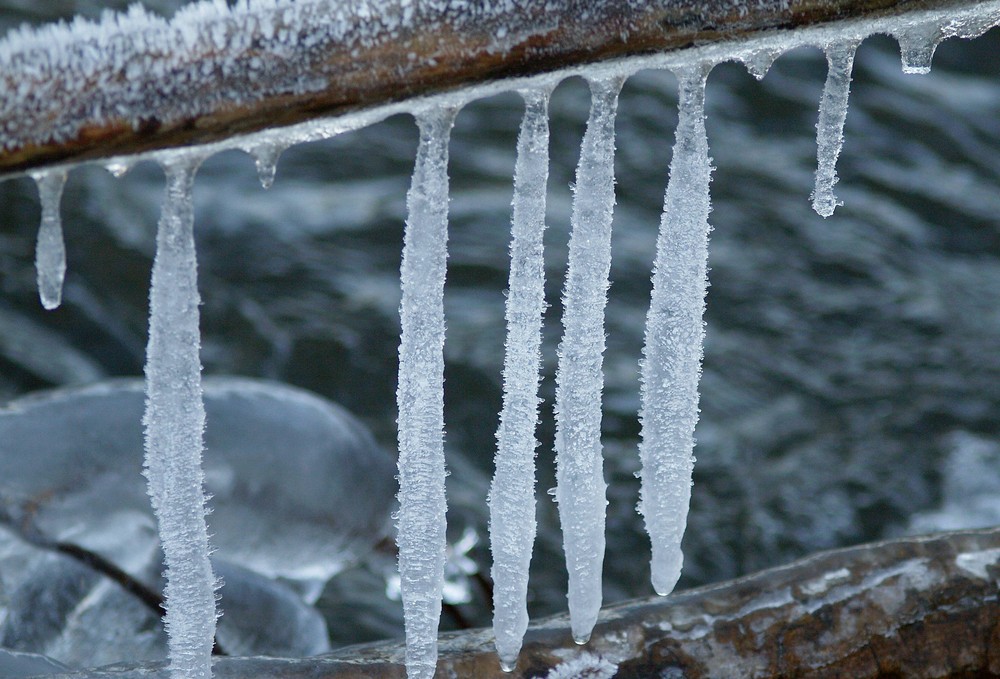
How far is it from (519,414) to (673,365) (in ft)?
0.83

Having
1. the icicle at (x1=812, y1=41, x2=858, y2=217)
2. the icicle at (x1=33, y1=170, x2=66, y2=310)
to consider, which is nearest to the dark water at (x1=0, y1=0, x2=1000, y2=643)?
the icicle at (x1=33, y1=170, x2=66, y2=310)

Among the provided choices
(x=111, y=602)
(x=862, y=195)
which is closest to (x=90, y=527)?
(x=111, y=602)

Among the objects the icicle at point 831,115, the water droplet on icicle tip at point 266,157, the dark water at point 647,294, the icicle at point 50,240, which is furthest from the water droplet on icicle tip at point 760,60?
the dark water at point 647,294

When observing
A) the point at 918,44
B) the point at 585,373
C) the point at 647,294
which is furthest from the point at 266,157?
the point at 647,294

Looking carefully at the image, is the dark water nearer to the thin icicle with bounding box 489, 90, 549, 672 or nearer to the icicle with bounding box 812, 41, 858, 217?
the thin icicle with bounding box 489, 90, 549, 672

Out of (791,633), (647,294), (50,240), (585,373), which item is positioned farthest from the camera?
(647,294)

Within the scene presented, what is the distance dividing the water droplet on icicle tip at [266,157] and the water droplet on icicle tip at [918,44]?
0.86 meters

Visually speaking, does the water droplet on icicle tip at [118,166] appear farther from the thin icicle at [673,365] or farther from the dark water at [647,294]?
the dark water at [647,294]

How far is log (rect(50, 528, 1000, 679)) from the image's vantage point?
1759 mm

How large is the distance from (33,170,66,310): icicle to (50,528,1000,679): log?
1.89 feet

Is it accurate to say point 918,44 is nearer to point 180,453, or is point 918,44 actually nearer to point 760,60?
point 760,60

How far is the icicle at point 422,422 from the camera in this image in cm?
160

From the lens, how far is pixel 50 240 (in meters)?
1.58

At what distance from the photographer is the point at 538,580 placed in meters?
3.76
